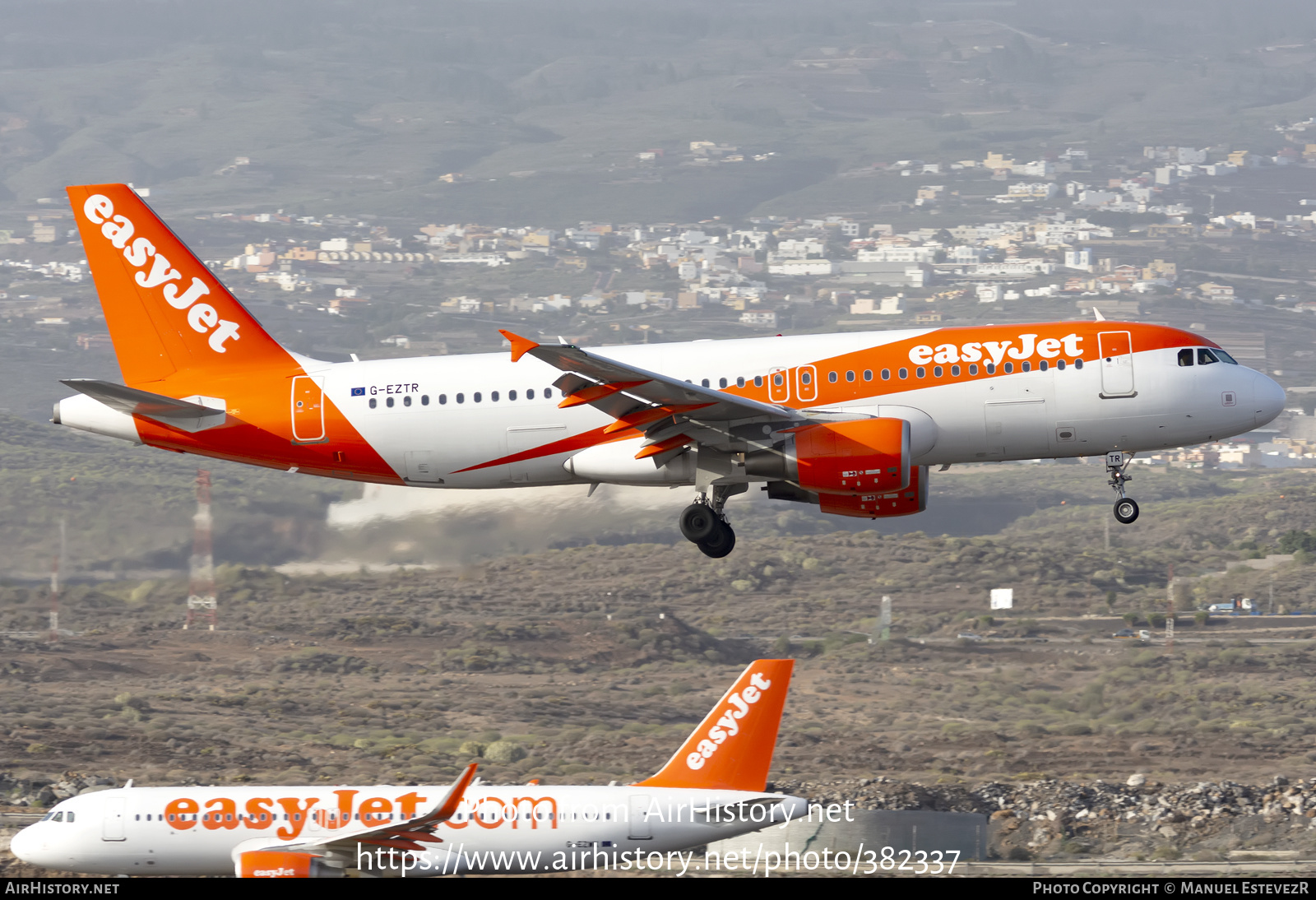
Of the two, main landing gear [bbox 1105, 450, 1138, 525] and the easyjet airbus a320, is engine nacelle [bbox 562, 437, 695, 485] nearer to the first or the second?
the easyjet airbus a320

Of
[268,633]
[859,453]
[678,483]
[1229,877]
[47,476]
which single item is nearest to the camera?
[859,453]


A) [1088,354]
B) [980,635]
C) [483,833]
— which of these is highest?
[1088,354]

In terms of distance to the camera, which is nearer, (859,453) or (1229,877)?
(859,453)

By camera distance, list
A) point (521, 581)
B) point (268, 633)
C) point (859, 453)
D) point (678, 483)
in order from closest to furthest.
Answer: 1. point (859, 453)
2. point (678, 483)
3. point (268, 633)
4. point (521, 581)

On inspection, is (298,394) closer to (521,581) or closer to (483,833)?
(483,833)

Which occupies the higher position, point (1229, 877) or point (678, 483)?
point (678, 483)

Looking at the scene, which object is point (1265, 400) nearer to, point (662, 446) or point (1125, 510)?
point (1125, 510)

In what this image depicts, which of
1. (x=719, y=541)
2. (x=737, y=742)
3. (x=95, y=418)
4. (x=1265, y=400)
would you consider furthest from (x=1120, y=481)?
(x=95, y=418)

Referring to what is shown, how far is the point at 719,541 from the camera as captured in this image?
143 feet

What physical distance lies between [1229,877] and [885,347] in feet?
72.7

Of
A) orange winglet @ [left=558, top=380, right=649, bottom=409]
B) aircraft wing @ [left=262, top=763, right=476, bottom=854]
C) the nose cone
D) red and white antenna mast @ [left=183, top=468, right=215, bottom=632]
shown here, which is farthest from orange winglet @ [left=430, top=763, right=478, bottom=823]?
red and white antenna mast @ [left=183, top=468, right=215, bottom=632]

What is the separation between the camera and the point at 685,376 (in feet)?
138

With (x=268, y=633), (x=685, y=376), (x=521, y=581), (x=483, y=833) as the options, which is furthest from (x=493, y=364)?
(x=521, y=581)

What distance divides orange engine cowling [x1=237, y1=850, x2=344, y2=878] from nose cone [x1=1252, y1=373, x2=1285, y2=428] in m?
28.0
